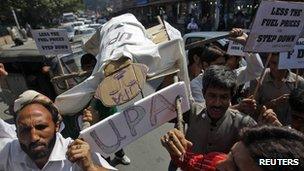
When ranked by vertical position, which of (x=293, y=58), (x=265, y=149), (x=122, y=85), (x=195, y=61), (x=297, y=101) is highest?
(x=265, y=149)

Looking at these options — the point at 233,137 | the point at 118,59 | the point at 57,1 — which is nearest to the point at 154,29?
the point at 118,59

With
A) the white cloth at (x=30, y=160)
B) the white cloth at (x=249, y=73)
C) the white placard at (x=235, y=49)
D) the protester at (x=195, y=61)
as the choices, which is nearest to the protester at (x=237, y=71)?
the white cloth at (x=249, y=73)

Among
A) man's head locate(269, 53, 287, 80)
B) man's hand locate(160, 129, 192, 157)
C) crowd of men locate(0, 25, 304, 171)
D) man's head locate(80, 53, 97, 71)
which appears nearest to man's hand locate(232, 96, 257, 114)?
crowd of men locate(0, 25, 304, 171)

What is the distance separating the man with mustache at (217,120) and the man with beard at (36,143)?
62 cm

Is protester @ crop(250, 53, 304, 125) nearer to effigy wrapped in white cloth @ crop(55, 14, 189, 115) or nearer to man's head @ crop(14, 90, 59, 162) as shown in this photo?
effigy wrapped in white cloth @ crop(55, 14, 189, 115)

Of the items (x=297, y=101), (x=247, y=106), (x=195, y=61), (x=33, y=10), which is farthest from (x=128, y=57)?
(x=33, y=10)

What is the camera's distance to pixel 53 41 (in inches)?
217

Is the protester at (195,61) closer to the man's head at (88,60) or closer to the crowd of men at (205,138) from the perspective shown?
the man's head at (88,60)

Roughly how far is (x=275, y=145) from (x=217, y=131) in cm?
111

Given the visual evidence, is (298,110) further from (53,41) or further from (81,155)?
(53,41)

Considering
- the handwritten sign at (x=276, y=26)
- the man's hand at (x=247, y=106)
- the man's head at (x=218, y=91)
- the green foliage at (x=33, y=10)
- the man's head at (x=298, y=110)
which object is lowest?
the green foliage at (x=33, y=10)

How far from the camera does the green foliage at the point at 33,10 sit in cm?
3232

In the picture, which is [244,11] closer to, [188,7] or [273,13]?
[188,7]

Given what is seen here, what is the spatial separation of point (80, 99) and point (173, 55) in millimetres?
759
